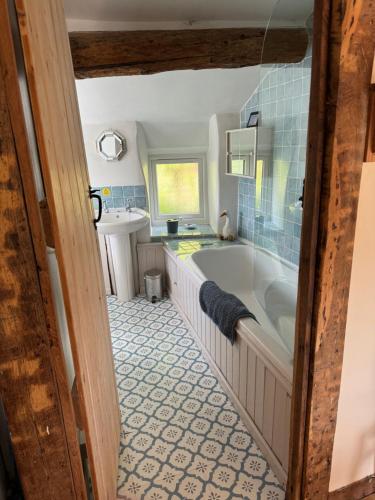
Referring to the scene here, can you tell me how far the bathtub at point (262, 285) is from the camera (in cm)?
181

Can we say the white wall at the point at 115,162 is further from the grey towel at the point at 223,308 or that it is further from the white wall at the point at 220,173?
the grey towel at the point at 223,308

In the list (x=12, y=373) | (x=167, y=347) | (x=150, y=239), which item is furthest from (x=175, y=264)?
(x=12, y=373)

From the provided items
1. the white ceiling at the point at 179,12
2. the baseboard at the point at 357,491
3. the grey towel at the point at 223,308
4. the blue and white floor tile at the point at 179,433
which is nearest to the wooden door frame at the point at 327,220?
the baseboard at the point at 357,491

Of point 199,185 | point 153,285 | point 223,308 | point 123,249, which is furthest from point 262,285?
point 199,185

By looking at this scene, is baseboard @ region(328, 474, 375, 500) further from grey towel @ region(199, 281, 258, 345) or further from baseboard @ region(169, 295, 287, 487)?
grey towel @ region(199, 281, 258, 345)

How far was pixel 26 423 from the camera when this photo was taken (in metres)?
1.00

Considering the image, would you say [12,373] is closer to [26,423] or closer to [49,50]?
[26,423]

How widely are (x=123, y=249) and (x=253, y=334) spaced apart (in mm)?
2044

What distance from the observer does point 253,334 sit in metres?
1.79

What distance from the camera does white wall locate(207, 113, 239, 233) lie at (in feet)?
11.2

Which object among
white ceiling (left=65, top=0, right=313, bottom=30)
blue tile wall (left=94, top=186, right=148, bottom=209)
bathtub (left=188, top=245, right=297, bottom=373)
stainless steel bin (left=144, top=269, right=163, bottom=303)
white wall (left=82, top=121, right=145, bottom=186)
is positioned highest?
white ceiling (left=65, top=0, right=313, bottom=30)

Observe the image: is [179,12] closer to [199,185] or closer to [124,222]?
[124,222]

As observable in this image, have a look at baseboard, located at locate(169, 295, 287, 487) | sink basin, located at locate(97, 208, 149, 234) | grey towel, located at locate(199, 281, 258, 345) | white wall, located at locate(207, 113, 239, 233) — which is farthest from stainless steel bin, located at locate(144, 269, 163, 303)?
grey towel, located at locate(199, 281, 258, 345)

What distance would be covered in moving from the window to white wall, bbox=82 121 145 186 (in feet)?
1.28
